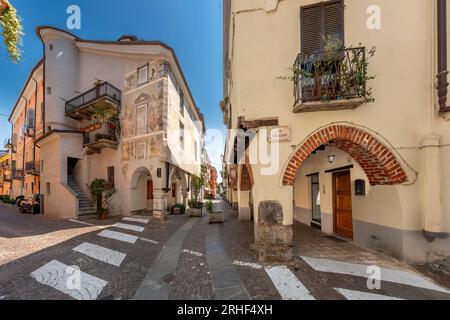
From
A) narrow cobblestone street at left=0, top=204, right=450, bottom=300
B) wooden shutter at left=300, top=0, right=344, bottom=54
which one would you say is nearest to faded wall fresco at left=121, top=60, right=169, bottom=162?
narrow cobblestone street at left=0, top=204, right=450, bottom=300

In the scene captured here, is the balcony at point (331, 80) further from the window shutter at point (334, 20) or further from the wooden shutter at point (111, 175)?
the wooden shutter at point (111, 175)

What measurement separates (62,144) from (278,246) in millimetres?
14187

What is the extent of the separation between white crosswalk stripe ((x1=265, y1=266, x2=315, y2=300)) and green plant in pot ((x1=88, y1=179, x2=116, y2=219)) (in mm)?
10468

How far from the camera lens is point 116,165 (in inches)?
487

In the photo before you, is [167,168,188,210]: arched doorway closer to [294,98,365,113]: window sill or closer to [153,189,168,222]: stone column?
[153,189,168,222]: stone column

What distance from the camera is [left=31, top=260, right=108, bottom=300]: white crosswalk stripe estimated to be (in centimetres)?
344

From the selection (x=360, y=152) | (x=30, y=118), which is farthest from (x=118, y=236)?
(x=30, y=118)

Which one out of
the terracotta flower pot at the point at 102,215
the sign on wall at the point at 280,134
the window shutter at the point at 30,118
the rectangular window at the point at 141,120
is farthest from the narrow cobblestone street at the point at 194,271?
the window shutter at the point at 30,118

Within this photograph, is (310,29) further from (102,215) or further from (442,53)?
(102,215)

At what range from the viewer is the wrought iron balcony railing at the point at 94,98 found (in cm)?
1209

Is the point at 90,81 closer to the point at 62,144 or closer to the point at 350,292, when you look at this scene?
the point at 62,144

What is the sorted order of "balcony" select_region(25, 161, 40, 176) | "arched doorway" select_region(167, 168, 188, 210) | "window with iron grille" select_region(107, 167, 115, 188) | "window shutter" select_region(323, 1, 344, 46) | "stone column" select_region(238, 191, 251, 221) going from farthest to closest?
"balcony" select_region(25, 161, 40, 176), "arched doorway" select_region(167, 168, 188, 210), "window with iron grille" select_region(107, 167, 115, 188), "stone column" select_region(238, 191, 251, 221), "window shutter" select_region(323, 1, 344, 46)
